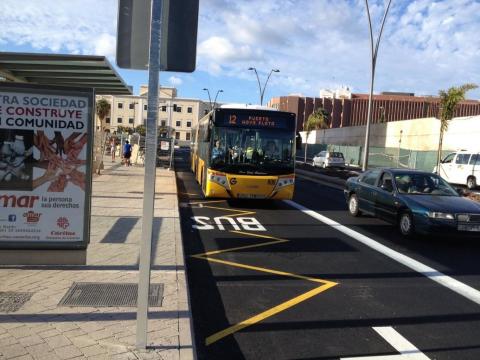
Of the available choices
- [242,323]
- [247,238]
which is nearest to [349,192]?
[247,238]

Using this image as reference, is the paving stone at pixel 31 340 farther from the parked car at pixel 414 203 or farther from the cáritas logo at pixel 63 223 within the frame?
the parked car at pixel 414 203

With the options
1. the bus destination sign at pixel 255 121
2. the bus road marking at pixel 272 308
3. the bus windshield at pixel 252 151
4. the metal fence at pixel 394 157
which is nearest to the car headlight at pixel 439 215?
the bus road marking at pixel 272 308

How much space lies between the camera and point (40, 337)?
4285mm

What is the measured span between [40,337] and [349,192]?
35.4 ft

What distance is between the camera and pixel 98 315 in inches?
194

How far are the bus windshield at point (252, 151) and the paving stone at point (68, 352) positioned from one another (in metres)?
10.4

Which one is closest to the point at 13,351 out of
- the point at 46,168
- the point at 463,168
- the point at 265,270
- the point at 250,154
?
the point at 46,168

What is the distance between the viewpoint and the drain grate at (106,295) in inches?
208

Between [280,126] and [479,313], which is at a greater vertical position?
[280,126]

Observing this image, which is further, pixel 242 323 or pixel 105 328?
pixel 242 323

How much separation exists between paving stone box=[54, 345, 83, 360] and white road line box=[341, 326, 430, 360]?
2232 millimetres

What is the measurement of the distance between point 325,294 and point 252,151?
8.48 meters

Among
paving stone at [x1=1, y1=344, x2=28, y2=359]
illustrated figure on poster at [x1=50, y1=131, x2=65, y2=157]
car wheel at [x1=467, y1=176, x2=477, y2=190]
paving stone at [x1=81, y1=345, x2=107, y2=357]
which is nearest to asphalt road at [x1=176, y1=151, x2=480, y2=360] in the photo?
paving stone at [x1=81, y1=345, x2=107, y2=357]

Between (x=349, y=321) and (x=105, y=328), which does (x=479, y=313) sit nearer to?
(x=349, y=321)
